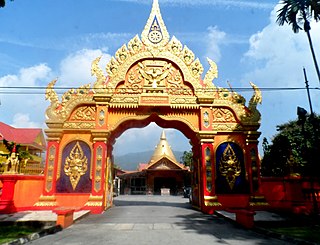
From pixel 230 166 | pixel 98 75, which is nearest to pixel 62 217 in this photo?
pixel 98 75

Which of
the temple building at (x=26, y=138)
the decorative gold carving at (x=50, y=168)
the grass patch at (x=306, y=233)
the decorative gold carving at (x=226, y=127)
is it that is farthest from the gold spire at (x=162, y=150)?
the grass patch at (x=306, y=233)

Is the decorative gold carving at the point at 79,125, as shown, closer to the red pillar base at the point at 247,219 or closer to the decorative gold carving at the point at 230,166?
the decorative gold carving at the point at 230,166

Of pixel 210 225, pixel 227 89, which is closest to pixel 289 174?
pixel 227 89

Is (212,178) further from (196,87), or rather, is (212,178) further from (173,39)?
(173,39)

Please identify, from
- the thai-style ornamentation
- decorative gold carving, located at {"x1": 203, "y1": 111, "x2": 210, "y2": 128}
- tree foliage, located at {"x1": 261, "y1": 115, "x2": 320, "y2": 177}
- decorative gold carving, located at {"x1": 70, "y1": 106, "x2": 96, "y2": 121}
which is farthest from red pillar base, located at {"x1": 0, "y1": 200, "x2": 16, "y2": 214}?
tree foliage, located at {"x1": 261, "y1": 115, "x2": 320, "y2": 177}

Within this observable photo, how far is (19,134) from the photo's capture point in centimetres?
3055

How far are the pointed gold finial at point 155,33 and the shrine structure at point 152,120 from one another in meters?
0.06

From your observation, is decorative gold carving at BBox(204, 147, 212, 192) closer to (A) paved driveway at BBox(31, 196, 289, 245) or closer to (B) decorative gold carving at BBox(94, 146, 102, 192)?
(A) paved driveway at BBox(31, 196, 289, 245)

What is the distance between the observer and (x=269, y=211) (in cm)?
1276

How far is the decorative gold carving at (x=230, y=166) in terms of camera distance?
13.6 m

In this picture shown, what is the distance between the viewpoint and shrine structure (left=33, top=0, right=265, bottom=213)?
43.3ft

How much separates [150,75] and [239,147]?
6232mm

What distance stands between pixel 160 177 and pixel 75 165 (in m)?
24.4

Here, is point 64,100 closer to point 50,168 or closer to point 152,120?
point 50,168
